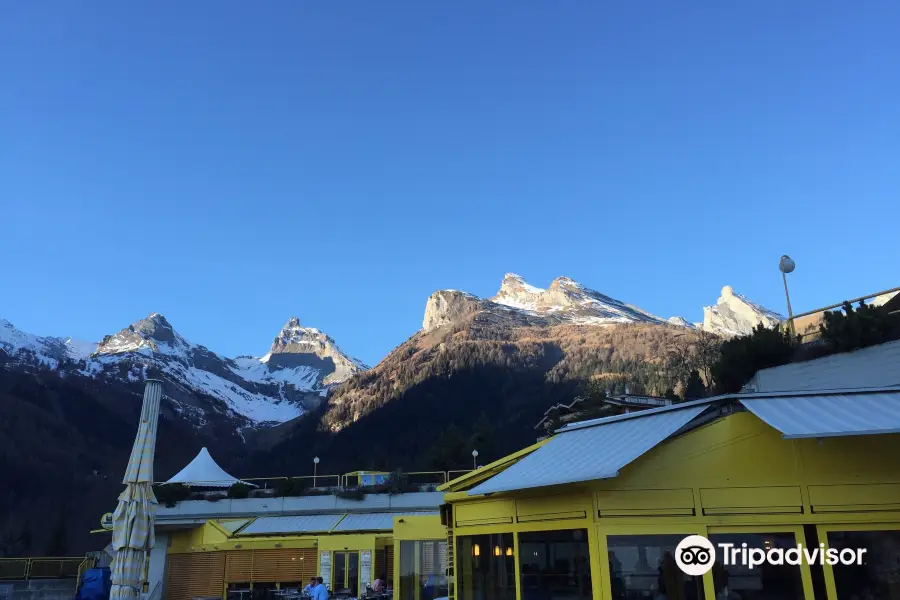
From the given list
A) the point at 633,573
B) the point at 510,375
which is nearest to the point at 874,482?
the point at 633,573

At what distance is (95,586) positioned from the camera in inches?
719

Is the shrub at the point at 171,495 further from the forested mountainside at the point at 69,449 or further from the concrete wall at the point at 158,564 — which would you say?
the forested mountainside at the point at 69,449

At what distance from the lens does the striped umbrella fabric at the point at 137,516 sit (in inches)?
537

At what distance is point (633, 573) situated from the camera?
698 centimetres

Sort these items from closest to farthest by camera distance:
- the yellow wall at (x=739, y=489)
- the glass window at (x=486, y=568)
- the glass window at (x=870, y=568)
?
the glass window at (x=870, y=568), the yellow wall at (x=739, y=489), the glass window at (x=486, y=568)

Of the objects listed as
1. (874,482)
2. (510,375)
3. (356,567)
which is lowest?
(356,567)

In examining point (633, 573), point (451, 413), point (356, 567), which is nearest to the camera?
point (633, 573)

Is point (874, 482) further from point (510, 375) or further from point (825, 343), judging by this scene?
point (510, 375)

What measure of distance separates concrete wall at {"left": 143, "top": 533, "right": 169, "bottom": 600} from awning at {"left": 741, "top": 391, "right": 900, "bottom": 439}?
77.0ft

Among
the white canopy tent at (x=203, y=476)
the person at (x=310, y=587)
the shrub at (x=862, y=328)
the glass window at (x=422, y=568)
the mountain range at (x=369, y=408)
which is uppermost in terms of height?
the mountain range at (x=369, y=408)

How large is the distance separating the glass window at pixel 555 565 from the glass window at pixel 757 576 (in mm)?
1420

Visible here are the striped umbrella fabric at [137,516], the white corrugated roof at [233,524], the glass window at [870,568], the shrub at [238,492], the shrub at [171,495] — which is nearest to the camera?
the glass window at [870,568]

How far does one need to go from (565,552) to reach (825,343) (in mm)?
11816

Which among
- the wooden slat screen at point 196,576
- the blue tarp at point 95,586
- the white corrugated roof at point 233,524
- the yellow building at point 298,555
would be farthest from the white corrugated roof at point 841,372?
the blue tarp at point 95,586
